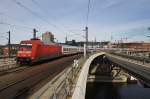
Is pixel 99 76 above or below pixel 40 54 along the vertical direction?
below

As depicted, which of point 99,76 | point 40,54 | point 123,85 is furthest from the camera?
point 99,76

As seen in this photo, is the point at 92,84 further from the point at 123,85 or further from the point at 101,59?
the point at 101,59

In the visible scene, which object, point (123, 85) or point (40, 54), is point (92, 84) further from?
point (40, 54)

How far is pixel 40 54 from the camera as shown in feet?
115

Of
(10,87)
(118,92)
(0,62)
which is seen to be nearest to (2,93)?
(10,87)

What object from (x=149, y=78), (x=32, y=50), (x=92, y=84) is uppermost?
(x=32, y=50)

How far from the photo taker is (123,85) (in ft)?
161

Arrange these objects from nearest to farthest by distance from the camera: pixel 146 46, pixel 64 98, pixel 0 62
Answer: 1. pixel 64 98
2. pixel 0 62
3. pixel 146 46

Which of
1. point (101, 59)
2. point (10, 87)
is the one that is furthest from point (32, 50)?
point (101, 59)

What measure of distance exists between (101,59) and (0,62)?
48196 mm

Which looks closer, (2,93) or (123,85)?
(2,93)

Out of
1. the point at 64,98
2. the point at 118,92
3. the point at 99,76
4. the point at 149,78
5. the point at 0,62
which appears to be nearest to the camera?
the point at 64,98

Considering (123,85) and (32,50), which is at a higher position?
(32,50)

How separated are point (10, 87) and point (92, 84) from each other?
35623mm
